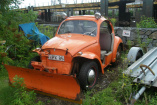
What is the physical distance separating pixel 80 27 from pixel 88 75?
178cm

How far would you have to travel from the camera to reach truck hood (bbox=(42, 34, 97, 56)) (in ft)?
14.2

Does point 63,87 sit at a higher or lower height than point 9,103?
higher

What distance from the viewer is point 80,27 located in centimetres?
536

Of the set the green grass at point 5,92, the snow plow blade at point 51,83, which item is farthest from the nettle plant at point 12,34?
the snow plow blade at point 51,83

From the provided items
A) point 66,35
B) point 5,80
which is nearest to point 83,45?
point 66,35

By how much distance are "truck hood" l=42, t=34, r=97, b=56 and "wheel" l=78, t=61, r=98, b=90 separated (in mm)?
469

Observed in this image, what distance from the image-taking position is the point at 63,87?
3.81 metres

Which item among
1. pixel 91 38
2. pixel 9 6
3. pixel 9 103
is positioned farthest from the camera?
pixel 9 6

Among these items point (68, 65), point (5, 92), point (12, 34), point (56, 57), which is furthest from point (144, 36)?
point (5, 92)

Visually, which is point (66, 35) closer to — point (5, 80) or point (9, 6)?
point (5, 80)

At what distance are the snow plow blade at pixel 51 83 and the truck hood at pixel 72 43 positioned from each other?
30.2 inches

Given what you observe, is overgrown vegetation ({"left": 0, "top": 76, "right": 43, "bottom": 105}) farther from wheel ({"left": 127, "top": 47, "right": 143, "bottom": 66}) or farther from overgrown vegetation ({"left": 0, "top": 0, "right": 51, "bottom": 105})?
wheel ({"left": 127, "top": 47, "right": 143, "bottom": 66})

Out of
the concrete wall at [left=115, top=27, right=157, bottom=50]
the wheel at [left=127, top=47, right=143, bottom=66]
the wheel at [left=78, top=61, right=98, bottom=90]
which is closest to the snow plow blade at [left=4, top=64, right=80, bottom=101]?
the wheel at [left=78, top=61, right=98, bottom=90]

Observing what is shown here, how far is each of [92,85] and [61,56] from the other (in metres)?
1.15
